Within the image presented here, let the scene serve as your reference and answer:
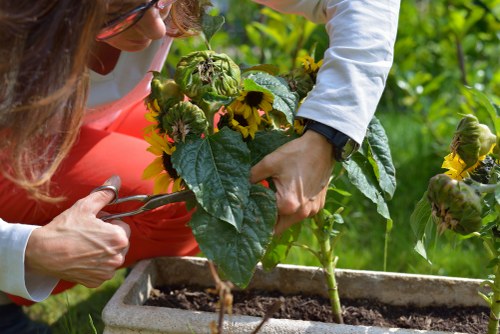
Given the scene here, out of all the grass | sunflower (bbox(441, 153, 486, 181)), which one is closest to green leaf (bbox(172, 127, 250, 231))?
sunflower (bbox(441, 153, 486, 181))

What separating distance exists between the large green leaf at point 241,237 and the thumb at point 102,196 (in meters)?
0.18

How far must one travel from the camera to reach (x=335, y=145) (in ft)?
3.78

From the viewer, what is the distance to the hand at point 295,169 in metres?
1.14

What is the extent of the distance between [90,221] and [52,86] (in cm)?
27

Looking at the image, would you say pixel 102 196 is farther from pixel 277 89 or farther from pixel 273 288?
pixel 273 288

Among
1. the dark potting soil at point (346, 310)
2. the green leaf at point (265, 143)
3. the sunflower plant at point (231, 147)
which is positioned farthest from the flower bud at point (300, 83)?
the dark potting soil at point (346, 310)

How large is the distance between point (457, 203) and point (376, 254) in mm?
1020

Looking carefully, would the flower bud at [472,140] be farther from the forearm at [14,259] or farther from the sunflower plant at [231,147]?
the forearm at [14,259]

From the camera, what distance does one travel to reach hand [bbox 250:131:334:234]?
3.73 feet

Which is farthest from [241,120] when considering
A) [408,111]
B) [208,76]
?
[408,111]

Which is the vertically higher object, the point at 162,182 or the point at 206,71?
the point at 206,71

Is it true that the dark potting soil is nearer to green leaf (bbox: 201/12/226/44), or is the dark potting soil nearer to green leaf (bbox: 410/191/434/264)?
green leaf (bbox: 410/191/434/264)

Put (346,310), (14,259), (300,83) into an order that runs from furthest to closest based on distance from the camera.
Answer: (346,310) → (300,83) → (14,259)

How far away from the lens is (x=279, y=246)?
4.47 feet
